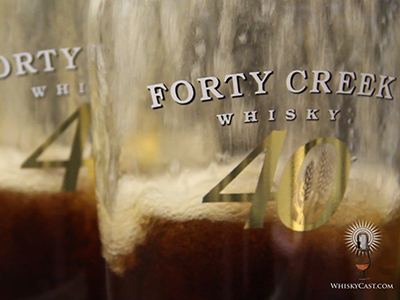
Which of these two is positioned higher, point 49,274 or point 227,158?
point 227,158

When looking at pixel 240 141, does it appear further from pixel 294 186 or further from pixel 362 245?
pixel 362 245

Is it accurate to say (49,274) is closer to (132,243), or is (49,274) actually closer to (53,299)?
(53,299)

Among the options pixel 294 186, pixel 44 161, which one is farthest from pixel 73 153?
pixel 294 186

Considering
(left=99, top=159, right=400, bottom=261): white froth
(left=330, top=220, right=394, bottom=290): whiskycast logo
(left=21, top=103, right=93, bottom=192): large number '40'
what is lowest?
(left=330, top=220, right=394, bottom=290): whiskycast logo

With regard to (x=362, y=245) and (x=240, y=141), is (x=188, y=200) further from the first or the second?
(x=362, y=245)

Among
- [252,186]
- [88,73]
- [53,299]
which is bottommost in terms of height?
[53,299]

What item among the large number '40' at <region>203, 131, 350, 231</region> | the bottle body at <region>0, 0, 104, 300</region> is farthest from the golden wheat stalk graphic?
the bottle body at <region>0, 0, 104, 300</region>

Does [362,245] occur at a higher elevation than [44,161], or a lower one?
lower

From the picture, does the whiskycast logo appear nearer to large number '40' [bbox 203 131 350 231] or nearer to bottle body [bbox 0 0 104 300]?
large number '40' [bbox 203 131 350 231]

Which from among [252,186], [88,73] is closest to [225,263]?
[252,186]
